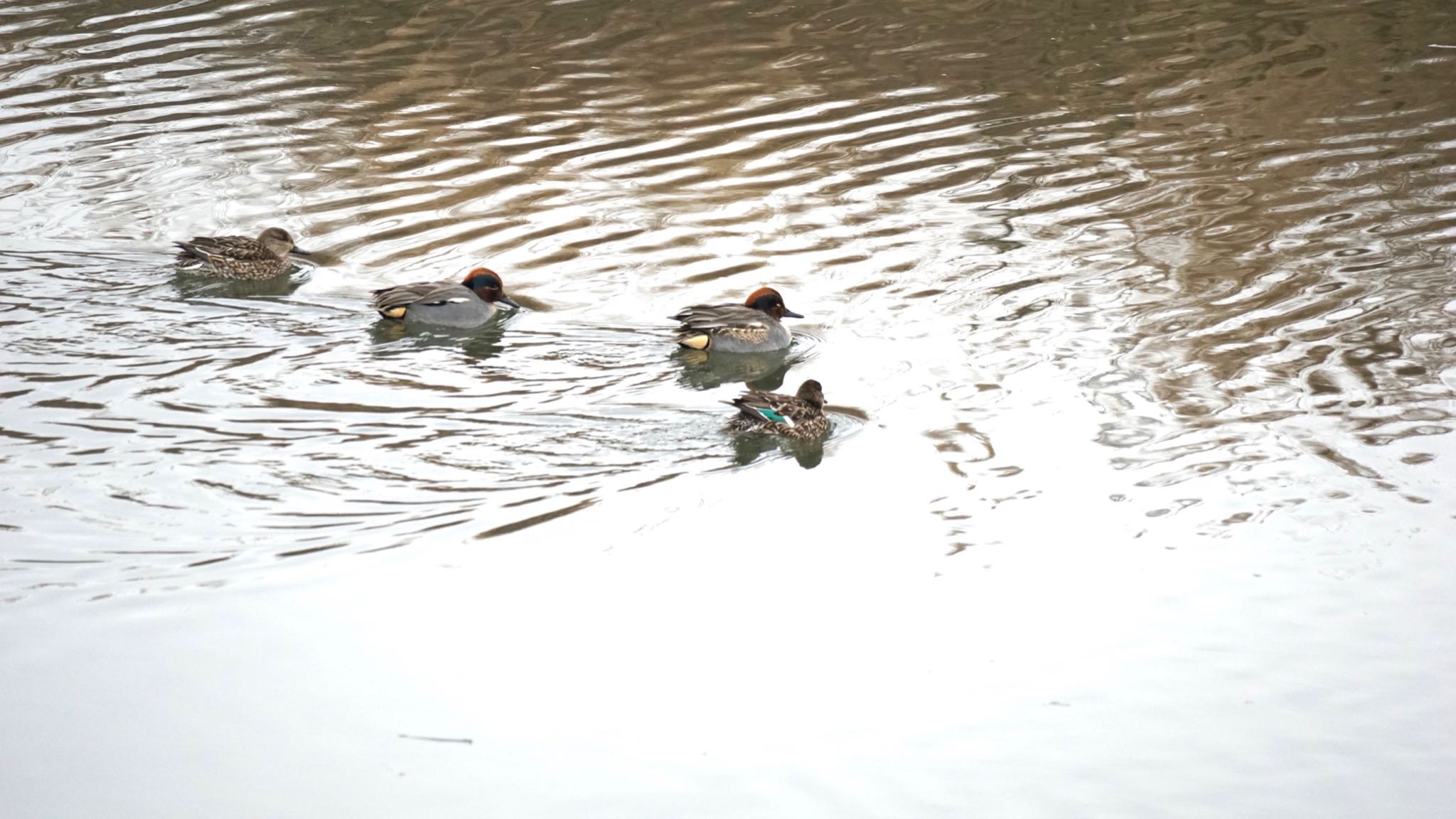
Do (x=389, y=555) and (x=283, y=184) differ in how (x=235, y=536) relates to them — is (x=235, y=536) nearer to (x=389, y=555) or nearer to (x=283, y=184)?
(x=389, y=555)

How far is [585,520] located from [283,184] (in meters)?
7.55

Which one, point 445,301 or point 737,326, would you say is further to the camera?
point 445,301

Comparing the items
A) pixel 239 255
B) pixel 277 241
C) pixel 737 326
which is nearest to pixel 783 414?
pixel 737 326

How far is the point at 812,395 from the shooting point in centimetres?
942

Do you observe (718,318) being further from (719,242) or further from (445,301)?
(719,242)

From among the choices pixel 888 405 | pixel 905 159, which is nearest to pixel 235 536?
pixel 888 405

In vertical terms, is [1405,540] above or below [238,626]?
below

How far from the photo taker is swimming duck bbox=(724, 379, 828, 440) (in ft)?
30.3

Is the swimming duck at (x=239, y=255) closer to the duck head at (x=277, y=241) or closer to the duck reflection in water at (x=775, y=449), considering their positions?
the duck head at (x=277, y=241)

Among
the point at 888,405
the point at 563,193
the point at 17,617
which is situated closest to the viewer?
the point at 17,617

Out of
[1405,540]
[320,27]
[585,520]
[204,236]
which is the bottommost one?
[1405,540]

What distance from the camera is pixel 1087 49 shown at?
59.7ft

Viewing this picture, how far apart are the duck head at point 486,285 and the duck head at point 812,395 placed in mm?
2821

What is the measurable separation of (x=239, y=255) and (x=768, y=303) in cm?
391
